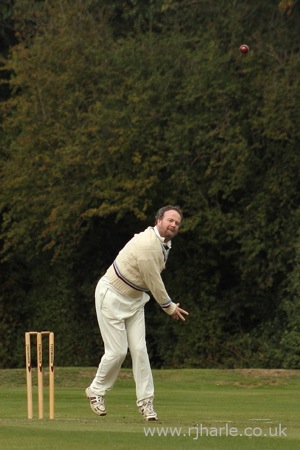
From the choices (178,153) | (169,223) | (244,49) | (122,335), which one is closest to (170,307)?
(122,335)

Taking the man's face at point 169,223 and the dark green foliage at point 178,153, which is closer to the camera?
the man's face at point 169,223

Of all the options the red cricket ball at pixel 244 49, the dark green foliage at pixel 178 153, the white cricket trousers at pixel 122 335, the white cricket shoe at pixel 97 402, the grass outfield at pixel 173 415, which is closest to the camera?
the grass outfield at pixel 173 415

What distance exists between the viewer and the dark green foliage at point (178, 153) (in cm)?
2508

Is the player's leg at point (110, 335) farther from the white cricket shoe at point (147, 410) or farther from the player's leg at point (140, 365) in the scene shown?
the white cricket shoe at point (147, 410)

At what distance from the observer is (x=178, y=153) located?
25000 millimetres

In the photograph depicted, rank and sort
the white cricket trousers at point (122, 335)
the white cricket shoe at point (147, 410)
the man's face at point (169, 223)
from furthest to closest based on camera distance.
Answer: the white cricket trousers at point (122, 335), the white cricket shoe at point (147, 410), the man's face at point (169, 223)

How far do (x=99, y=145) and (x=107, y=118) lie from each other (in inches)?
22.2

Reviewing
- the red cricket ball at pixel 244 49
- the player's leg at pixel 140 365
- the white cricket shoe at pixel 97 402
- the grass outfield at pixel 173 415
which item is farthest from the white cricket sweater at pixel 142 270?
the red cricket ball at pixel 244 49

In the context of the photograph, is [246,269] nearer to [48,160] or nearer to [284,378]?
[48,160]

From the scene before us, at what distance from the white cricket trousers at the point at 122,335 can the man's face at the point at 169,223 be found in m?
0.72

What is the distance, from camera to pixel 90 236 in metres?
28.3

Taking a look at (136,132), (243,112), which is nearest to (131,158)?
(136,132)

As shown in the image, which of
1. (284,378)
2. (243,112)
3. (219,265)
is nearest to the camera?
(284,378)

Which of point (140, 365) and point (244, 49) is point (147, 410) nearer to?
point (140, 365)
